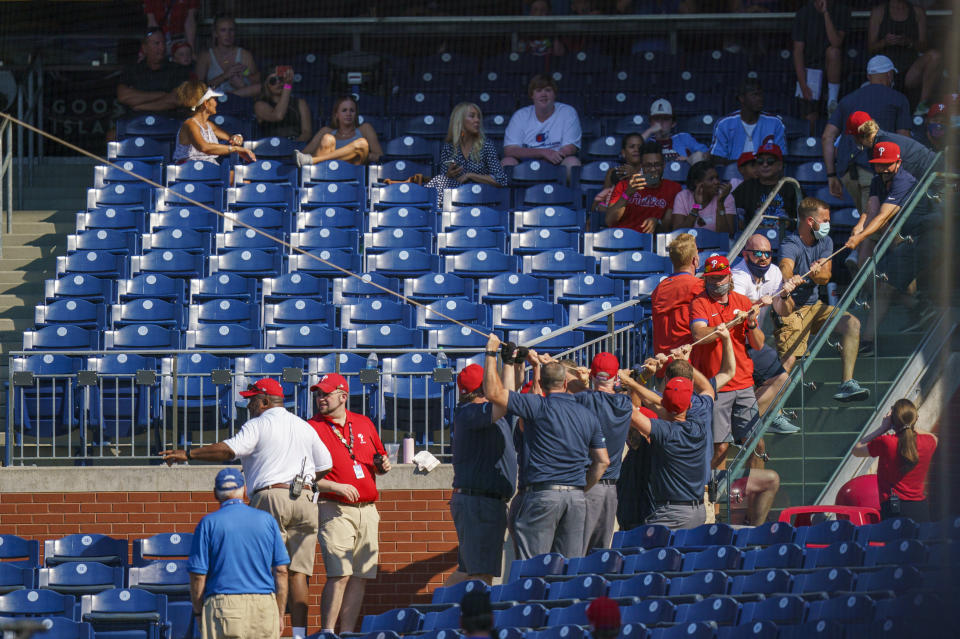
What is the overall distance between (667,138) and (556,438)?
22.3ft

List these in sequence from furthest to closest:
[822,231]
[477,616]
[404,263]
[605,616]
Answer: [404,263] < [822,231] < [477,616] < [605,616]

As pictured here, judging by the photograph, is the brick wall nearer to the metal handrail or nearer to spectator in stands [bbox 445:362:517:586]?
spectator in stands [bbox 445:362:517:586]

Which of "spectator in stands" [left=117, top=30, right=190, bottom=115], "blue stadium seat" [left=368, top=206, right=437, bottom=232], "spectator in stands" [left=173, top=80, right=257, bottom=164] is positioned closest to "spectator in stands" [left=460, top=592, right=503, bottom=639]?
"blue stadium seat" [left=368, top=206, right=437, bottom=232]

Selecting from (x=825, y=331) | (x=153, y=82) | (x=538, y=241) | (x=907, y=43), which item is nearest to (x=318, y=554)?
(x=538, y=241)

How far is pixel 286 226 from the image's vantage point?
14250mm

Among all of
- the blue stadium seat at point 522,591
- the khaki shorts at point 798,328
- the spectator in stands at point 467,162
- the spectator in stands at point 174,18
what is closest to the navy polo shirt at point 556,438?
the blue stadium seat at point 522,591

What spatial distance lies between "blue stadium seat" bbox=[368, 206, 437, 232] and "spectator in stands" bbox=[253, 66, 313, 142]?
2059 millimetres

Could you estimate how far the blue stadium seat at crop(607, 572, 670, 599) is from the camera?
7781mm

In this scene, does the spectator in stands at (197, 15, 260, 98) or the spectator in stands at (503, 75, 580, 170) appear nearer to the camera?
the spectator in stands at (503, 75, 580, 170)

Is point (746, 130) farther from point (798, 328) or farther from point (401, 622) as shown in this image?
point (401, 622)

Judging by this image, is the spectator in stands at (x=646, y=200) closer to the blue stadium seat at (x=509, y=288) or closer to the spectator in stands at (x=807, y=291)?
the blue stadium seat at (x=509, y=288)

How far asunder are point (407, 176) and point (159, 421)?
176 inches

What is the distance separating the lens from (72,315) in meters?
12.9

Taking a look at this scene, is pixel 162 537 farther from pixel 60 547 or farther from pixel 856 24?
pixel 856 24
